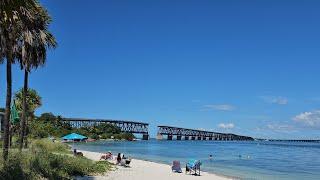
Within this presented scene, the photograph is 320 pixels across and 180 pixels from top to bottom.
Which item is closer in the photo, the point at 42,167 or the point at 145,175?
the point at 42,167

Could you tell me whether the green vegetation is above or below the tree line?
below

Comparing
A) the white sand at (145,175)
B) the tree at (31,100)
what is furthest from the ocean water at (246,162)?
the tree at (31,100)

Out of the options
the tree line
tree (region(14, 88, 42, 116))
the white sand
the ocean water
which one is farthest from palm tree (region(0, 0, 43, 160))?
tree (region(14, 88, 42, 116))

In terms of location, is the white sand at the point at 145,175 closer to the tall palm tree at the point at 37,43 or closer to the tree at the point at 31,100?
the tall palm tree at the point at 37,43

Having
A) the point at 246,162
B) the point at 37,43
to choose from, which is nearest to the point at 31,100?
the point at 246,162

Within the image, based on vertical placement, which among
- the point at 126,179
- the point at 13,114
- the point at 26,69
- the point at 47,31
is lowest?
the point at 126,179

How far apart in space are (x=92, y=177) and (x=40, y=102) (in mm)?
46499

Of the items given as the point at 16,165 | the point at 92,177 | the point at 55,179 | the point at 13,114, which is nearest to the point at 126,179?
the point at 92,177

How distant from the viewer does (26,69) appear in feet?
93.4

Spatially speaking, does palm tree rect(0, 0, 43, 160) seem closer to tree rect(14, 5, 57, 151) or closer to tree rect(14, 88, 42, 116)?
tree rect(14, 5, 57, 151)

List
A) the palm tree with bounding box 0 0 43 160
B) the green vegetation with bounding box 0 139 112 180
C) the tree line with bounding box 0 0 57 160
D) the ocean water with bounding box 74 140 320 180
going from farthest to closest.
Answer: the ocean water with bounding box 74 140 320 180 → the tree line with bounding box 0 0 57 160 → the green vegetation with bounding box 0 139 112 180 → the palm tree with bounding box 0 0 43 160

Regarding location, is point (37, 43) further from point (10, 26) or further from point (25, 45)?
point (10, 26)

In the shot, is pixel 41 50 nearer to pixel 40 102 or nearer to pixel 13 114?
pixel 13 114

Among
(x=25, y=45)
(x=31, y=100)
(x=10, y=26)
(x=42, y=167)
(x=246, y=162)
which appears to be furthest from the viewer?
(x=31, y=100)
